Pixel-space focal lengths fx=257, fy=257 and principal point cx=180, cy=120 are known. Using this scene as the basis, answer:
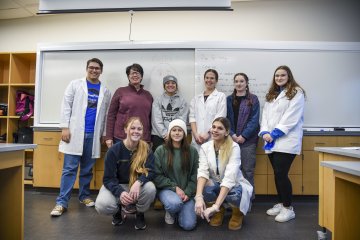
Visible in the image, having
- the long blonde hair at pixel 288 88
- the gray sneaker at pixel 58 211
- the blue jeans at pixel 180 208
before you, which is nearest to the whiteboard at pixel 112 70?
the long blonde hair at pixel 288 88

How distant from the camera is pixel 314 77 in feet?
10.3

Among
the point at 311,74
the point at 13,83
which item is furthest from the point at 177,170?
the point at 13,83

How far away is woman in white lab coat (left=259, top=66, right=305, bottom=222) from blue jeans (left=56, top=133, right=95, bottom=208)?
1.76 metres

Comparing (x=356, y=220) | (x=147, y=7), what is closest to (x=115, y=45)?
(x=147, y=7)

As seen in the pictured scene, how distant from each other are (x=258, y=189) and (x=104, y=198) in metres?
1.81

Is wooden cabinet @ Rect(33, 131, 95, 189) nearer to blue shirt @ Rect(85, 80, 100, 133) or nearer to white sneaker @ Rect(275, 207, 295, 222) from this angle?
blue shirt @ Rect(85, 80, 100, 133)

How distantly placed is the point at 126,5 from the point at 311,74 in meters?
2.30

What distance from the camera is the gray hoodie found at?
2.73 m

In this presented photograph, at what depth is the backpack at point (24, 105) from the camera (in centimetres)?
364

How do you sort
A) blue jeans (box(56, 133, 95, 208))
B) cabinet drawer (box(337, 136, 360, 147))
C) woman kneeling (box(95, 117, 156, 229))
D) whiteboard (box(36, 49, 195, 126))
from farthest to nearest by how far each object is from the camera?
whiteboard (box(36, 49, 195, 126)) → cabinet drawer (box(337, 136, 360, 147)) → blue jeans (box(56, 133, 95, 208)) → woman kneeling (box(95, 117, 156, 229))

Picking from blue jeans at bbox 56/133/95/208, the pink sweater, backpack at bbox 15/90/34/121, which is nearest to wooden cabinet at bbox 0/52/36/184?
backpack at bbox 15/90/34/121

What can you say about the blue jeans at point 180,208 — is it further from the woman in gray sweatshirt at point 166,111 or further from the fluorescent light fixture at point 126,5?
the fluorescent light fixture at point 126,5

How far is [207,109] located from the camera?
2.71 metres

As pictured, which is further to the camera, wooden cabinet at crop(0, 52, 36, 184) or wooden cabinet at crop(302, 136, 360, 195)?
wooden cabinet at crop(0, 52, 36, 184)
